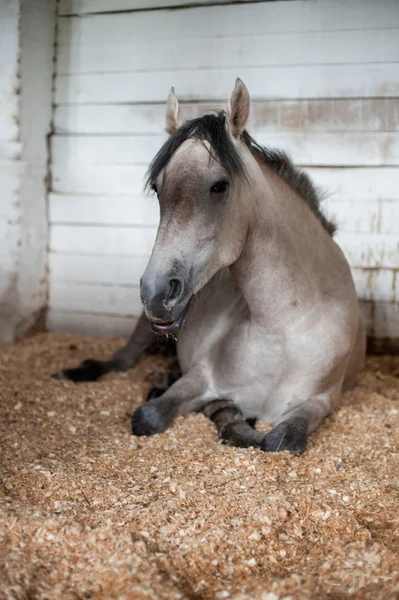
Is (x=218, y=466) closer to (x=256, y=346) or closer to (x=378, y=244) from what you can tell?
(x=256, y=346)

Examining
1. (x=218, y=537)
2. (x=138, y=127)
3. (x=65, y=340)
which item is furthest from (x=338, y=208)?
(x=218, y=537)

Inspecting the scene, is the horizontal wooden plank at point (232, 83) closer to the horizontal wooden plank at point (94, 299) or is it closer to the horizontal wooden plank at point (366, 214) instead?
the horizontal wooden plank at point (366, 214)

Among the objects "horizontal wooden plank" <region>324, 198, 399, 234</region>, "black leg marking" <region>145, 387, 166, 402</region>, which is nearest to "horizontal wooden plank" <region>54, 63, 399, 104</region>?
"horizontal wooden plank" <region>324, 198, 399, 234</region>

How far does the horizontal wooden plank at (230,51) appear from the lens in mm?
4285

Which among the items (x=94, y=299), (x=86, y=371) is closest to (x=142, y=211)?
(x=94, y=299)

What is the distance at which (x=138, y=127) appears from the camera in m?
4.86

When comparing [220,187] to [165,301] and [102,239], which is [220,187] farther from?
[102,239]

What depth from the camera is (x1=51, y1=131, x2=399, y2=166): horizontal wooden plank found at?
4.39 m

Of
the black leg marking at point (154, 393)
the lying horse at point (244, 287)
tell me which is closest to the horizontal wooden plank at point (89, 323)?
the black leg marking at point (154, 393)

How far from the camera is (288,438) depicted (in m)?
2.87

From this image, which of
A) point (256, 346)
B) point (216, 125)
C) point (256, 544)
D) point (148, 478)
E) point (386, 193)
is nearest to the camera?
point (256, 544)

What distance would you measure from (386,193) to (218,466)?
104 inches

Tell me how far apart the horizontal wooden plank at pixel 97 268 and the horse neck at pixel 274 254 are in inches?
79.8

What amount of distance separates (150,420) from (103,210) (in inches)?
92.8
